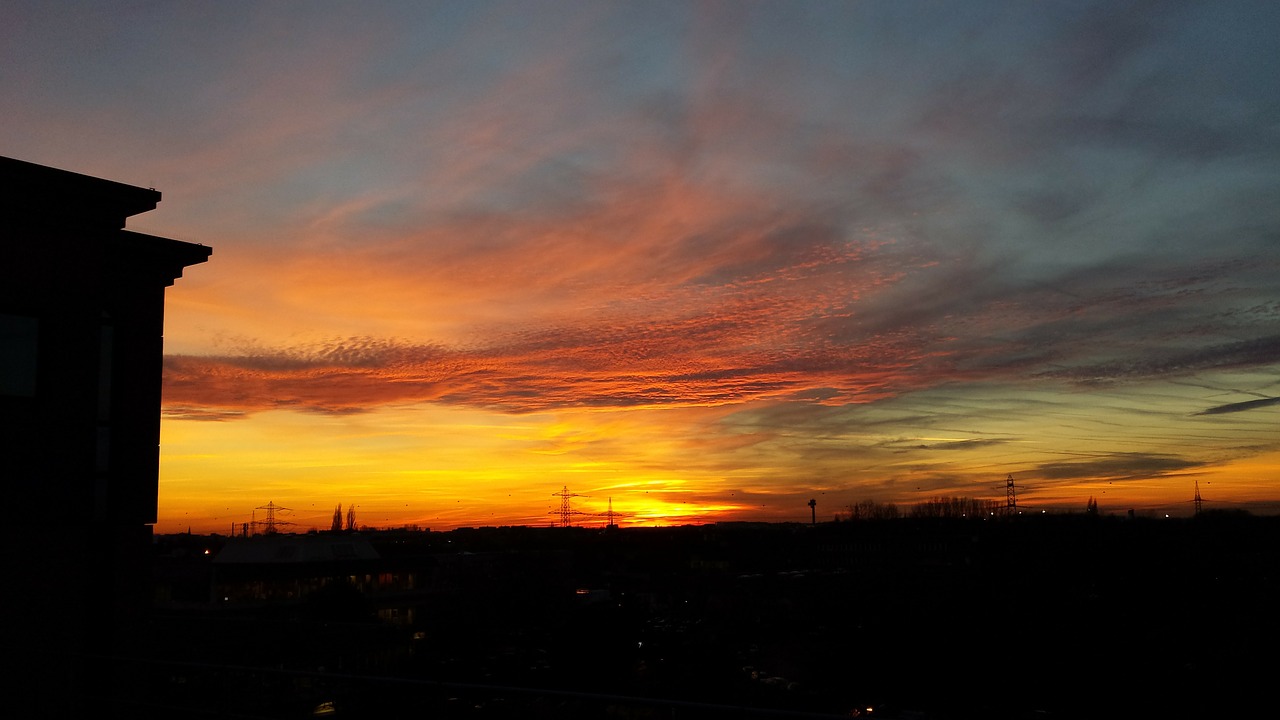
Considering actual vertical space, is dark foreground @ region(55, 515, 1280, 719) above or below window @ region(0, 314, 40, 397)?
below

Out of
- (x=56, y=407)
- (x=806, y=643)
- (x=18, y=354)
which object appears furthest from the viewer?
(x=806, y=643)

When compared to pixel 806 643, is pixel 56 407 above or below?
above

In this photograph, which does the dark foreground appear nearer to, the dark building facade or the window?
the dark building facade

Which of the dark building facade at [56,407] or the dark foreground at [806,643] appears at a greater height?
the dark building facade at [56,407]

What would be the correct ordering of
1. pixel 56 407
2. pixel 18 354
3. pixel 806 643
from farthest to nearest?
1. pixel 806 643
2. pixel 56 407
3. pixel 18 354

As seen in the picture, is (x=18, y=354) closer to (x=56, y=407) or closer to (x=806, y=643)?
(x=56, y=407)

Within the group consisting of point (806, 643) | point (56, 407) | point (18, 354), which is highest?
point (18, 354)

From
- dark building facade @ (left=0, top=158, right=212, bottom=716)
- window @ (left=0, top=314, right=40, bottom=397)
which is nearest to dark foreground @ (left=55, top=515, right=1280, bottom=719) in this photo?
dark building facade @ (left=0, top=158, right=212, bottom=716)

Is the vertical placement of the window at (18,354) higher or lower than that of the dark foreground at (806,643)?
higher

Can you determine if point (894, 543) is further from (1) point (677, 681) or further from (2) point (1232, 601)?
(1) point (677, 681)

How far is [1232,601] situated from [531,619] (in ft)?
120

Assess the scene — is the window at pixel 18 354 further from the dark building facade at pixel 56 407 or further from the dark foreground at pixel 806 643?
the dark foreground at pixel 806 643

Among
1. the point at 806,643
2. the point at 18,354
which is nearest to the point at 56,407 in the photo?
the point at 18,354

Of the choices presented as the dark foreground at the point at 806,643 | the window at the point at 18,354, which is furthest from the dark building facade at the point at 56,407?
the dark foreground at the point at 806,643
